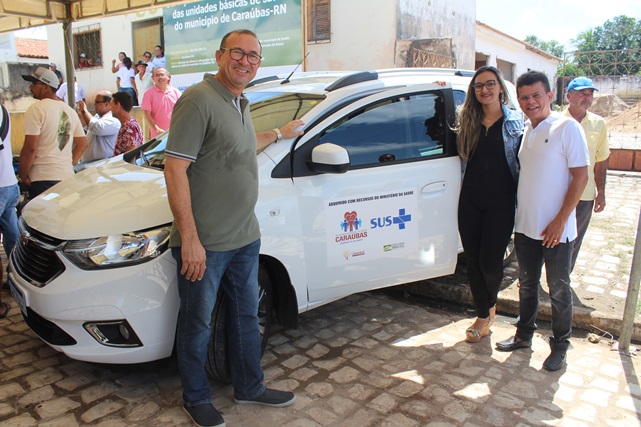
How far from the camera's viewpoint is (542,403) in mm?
3078

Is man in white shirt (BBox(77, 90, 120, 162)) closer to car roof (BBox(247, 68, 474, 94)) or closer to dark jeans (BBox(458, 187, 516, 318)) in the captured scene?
car roof (BBox(247, 68, 474, 94))

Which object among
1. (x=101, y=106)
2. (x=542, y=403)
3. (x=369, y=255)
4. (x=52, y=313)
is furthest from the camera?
(x=101, y=106)

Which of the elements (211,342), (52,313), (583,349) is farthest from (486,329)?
(52,313)

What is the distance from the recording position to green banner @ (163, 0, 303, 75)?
32.3 ft

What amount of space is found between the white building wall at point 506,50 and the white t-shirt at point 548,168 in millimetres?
14685

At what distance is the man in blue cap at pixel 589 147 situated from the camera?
4.32m

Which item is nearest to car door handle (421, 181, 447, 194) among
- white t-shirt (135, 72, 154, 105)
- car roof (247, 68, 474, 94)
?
car roof (247, 68, 474, 94)

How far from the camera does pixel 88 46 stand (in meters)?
16.6

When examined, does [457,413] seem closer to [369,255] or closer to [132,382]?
[369,255]

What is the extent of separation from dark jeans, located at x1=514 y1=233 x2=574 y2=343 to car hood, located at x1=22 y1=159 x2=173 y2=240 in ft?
7.69

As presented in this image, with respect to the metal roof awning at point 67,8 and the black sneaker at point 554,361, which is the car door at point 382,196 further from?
the metal roof awning at point 67,8

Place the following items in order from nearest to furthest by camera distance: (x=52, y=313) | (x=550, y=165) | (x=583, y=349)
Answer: (x=52, y=313)
(x=550, y=165)
(x=583, y=349)

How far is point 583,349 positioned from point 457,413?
142 centimetres

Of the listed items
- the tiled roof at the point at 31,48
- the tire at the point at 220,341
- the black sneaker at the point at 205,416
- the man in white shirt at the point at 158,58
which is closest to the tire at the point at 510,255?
the tire at the point at 220,341
